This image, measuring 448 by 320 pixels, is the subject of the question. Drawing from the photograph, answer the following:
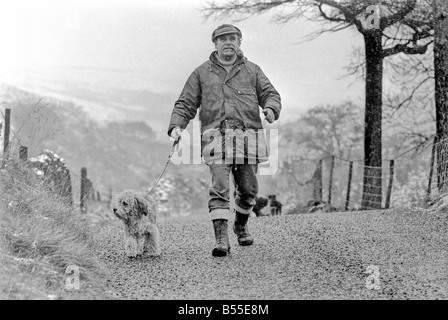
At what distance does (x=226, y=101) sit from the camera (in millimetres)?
6406

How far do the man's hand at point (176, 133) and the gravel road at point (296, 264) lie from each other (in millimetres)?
1206

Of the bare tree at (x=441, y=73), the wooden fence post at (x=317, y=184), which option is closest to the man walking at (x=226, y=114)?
the bare tree at (x=441, y=73)

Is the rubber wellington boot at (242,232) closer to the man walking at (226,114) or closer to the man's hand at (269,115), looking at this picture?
the man walking at (226,114)

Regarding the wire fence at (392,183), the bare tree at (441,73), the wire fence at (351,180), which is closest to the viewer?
the wire fence at (351,180)

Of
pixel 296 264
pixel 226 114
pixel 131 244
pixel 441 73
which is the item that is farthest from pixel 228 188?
pixel 441 73

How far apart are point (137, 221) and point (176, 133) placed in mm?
941

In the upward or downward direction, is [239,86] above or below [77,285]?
above

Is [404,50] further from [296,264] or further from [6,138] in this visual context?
[296,264]

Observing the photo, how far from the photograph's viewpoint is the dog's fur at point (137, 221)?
643 cm
